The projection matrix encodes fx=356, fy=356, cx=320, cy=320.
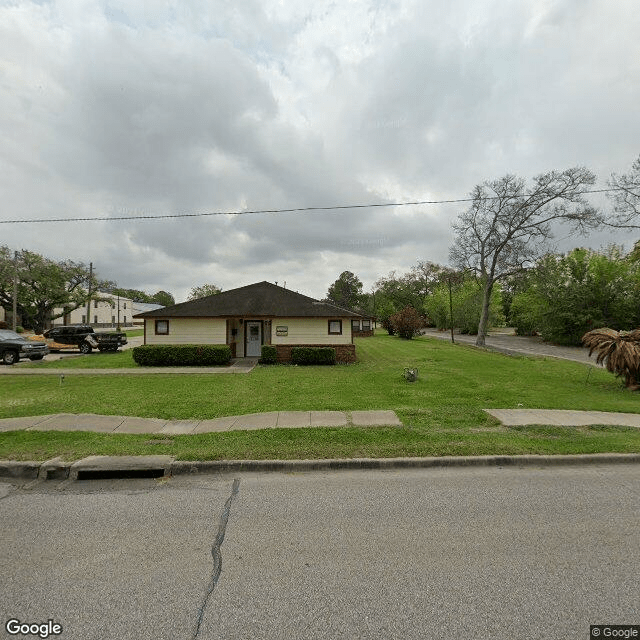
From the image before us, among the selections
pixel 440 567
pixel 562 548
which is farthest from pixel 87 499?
pixel 562 548

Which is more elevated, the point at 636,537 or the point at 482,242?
the point at 482,242

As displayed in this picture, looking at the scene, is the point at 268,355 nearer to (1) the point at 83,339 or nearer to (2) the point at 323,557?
(1) the point at 83,339

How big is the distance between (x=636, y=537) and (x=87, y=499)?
588 cm

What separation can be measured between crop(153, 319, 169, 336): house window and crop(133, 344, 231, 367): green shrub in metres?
1.61

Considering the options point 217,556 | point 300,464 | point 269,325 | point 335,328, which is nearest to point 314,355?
point 335,328

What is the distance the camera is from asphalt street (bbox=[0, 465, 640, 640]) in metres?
2.44

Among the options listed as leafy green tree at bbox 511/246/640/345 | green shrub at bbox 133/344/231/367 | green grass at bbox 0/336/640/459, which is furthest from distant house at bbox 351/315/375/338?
green grass at bbox 0/336/640/459

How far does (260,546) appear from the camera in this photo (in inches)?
130

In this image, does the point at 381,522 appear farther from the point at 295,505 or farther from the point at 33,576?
the point at 33,576

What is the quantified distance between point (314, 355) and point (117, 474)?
13599 mm

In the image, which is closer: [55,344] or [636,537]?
[636,537]

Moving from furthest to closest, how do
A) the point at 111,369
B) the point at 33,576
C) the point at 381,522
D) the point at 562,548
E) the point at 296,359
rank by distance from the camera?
the point at 296,359 → the point at 111,369 → the point at 381,522 → the point at 562,548 → the point at 33,576

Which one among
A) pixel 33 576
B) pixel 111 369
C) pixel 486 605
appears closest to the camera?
pixel 486 605

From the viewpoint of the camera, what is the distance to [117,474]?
4973mm
